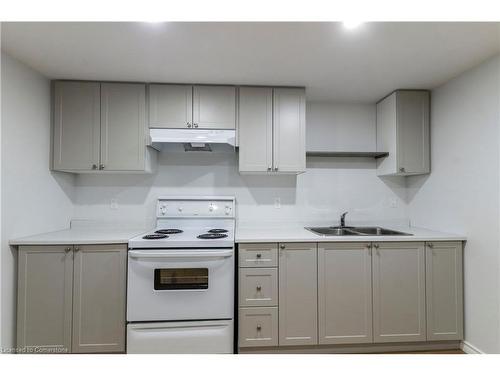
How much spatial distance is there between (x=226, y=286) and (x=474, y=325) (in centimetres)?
198

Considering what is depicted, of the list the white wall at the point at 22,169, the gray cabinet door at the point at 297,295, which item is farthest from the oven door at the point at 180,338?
the white wall at the point at 22,169

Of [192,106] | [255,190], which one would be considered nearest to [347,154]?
[255,190]

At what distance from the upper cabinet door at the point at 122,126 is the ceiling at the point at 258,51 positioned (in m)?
0.12

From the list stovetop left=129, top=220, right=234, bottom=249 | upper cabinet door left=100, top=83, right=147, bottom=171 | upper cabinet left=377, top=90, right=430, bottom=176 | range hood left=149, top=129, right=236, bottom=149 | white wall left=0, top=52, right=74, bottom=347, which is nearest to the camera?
white wall left=0, top=52, right=74, bottom=347

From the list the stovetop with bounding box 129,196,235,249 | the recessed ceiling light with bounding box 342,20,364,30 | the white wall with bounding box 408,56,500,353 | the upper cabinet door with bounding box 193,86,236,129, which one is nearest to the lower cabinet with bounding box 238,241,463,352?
the white wall with bounding box 408,56,500,353

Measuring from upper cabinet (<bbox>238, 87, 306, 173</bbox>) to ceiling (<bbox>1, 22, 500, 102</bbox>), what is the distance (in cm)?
12

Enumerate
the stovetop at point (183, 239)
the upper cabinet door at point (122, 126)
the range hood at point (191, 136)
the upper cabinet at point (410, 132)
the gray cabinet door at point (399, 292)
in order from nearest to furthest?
the stovetop at point (183, 239)
the gray cabinet door at point (399, 292)
the range hood at point (191, 136)
the upper cabinet door at point (122, 126)
the upper cabinet at point (410, 132)

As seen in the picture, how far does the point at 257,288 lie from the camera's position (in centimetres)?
203

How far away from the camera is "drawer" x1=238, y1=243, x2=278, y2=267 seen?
2.04 m

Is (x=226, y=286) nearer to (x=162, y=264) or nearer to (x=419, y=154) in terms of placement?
Answer: (x=162, y=264)

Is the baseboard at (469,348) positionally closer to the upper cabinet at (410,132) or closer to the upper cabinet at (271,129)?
the upper cabinet at (410,132)

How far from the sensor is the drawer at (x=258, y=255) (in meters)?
2.04

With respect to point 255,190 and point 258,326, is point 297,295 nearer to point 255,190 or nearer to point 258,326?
point 258,326

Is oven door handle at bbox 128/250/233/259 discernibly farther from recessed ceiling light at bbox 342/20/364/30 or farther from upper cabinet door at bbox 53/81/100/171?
recessed ceiling light at bbox 342/20/364/30
